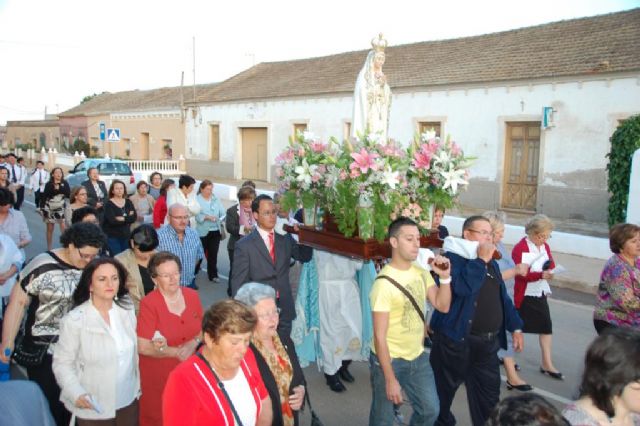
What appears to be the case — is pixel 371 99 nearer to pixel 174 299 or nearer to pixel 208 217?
pixel 208 217

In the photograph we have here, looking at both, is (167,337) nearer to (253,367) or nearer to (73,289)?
(73,289)

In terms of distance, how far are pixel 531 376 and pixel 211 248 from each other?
18.6 ft

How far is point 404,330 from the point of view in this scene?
4.01 m

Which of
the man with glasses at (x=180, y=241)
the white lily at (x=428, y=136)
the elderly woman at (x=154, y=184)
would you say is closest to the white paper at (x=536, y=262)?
the white lily at (x=428, y=136)

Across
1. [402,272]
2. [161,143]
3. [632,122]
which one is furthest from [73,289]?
[161,143]

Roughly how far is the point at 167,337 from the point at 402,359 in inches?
60.5

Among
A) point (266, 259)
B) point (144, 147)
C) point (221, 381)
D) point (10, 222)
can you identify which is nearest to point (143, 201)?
point (10, 222)

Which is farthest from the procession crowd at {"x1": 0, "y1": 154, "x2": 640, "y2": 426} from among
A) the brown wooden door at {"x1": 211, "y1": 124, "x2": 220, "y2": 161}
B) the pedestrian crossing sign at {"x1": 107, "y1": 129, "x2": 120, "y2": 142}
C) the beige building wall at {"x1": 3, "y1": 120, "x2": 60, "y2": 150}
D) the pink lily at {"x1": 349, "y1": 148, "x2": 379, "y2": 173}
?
the beige building wall at {"x1": 3, "y1": 120, "x2": 60, "y2": 150}

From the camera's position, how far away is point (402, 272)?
4.03m

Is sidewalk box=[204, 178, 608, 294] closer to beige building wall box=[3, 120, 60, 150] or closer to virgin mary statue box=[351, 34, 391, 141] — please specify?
virgin mary statue box=[351, 34, 391, 141]

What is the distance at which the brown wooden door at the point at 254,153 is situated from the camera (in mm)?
30797

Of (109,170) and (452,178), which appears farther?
(109,170)

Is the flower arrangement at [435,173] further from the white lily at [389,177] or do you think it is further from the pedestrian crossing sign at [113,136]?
the pedestrian crossing sign at [113,136]

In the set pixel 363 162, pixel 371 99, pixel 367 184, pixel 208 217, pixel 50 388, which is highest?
pixel 371 99
